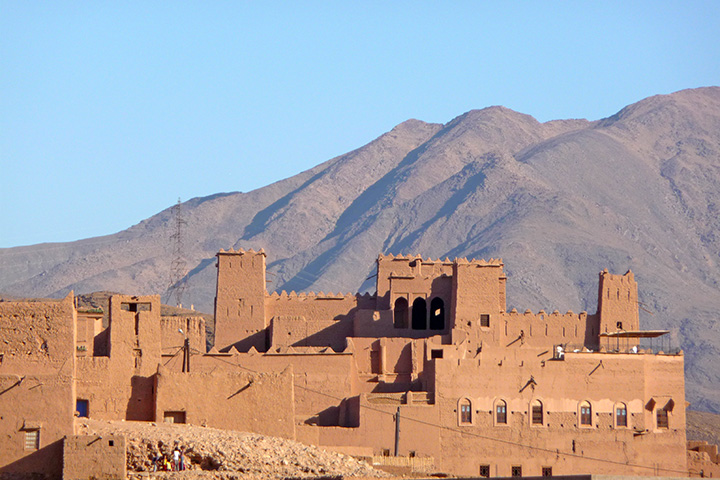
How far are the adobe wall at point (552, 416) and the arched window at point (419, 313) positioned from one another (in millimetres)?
6644

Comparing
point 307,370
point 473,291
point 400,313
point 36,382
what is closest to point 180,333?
point 307,370

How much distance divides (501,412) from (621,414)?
467 cm

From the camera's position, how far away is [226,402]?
4853 centimetres

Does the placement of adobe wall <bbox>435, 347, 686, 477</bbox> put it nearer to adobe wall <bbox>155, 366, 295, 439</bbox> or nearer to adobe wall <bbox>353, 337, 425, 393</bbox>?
adobe wall <bbox>353, 337, 425, 393</bbox>

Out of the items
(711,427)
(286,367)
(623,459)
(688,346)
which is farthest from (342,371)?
(688,346)

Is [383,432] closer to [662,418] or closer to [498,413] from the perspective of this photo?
[498,413]

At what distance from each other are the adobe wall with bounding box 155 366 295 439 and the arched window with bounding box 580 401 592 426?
11353mm

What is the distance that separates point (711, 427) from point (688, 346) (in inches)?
2547

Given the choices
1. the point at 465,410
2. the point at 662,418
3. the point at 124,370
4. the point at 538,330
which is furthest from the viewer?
the point at 538,330

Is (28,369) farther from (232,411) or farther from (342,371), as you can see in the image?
(342,371)

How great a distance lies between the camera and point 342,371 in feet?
174

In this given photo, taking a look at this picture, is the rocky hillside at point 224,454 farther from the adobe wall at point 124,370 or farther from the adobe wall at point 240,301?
the adobe wall at point 240,301

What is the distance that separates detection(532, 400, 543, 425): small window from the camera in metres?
52.9

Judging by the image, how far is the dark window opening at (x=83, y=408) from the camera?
4872cm
